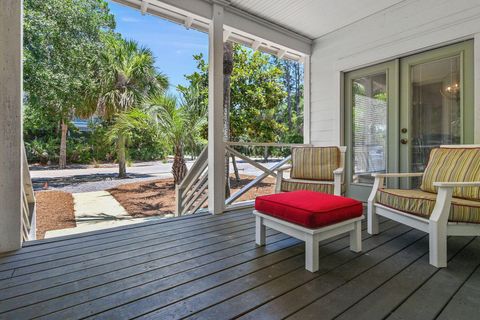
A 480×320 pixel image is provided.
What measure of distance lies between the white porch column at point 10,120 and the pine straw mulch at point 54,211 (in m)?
3.79

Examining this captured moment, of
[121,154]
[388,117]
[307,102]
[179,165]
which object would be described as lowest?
[179,165]

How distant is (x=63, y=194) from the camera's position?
7.57 m

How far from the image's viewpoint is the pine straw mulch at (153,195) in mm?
6949

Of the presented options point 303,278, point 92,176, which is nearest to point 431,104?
point 303,278

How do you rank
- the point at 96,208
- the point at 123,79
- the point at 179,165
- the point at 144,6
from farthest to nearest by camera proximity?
1. the point at 123,79
2. the point at 96,208
3. the point at 179,165
4. the point at 144,6

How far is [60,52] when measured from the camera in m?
7.59

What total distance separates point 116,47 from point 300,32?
755 centimetres

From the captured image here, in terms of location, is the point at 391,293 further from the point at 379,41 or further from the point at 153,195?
the point at 153,195

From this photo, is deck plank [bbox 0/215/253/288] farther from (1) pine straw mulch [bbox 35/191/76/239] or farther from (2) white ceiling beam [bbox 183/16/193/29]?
(1) pine straw mulch [bbox 35/191/76/239]

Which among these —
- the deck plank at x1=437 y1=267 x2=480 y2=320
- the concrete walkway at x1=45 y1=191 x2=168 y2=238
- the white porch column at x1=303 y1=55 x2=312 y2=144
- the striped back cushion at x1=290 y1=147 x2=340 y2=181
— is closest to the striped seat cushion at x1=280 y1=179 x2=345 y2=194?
the striped back cushion at x1=290 y1=147 x2=340 y2=181

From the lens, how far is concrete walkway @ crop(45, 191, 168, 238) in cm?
558

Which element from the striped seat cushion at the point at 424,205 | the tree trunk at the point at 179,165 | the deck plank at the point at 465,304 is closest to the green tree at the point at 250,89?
the tree trunk at the point at 179,165

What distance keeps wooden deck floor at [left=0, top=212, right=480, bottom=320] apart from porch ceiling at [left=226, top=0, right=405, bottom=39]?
2.79 metres

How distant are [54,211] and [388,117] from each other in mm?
7458
